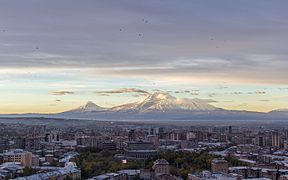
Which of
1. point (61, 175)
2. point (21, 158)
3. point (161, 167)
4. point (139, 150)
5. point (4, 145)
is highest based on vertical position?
point (4, 145)

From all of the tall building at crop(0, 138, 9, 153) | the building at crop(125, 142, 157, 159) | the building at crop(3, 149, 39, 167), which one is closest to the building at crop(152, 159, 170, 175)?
the building at crop(3, 149, 39, 167)

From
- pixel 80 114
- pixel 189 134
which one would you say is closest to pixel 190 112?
pixel 80 114

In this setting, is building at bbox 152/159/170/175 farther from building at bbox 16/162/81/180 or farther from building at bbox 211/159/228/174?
building at bbox 16/162/81/180

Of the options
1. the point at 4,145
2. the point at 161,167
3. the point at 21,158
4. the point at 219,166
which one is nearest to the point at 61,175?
the point at 161,167

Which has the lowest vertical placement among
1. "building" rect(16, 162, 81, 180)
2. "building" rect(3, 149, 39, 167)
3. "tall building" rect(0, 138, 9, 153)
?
"building" rect(16, 162, 81, 180)

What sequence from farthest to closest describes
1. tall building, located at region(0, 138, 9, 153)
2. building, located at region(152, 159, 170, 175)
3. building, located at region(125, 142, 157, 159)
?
tall building, located at region(0, 138, 9, 153) < building, located at region(125, 142, 157, 159) < building, located at region(152, 159, 170, 175)

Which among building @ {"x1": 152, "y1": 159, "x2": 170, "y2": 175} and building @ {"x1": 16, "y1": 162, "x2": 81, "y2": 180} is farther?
building @ {"x1": 152, "y1": 159, "x2": 170, "y2": 175}

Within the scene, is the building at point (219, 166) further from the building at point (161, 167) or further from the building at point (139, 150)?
the building at point (139, 150)

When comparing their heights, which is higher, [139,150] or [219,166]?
[139,150]

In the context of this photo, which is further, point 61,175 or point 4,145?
point 4,145

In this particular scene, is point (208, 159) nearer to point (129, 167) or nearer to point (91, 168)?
point (129, 167)

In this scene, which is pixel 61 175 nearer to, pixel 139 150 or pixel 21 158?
pixel 21 158

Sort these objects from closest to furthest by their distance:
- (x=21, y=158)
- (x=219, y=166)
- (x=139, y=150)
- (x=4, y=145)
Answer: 1. (x=219, y=166)
2. (x=21, y=158)
3. (x=139, y=150)
4. (x=4, y=145)

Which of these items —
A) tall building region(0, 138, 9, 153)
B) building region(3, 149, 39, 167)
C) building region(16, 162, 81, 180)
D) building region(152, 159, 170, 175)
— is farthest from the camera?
tall building region(0, 138, 9, 153)
